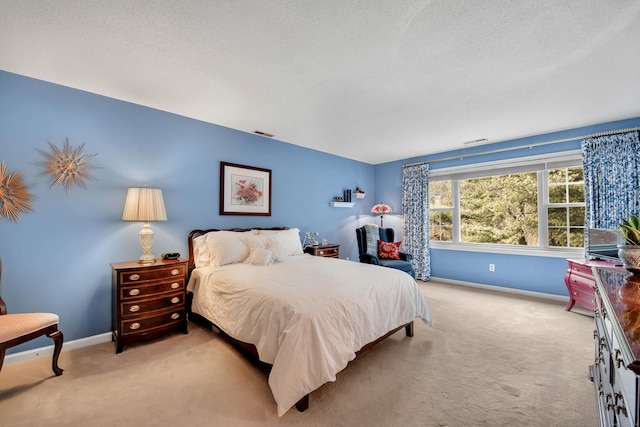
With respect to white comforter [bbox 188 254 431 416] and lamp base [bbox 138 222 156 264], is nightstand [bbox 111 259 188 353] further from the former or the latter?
white comforter [bbox 188 254 431 416]

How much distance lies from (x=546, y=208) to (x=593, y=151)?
97cm

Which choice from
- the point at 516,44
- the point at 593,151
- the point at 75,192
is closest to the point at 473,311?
the point at 593,151

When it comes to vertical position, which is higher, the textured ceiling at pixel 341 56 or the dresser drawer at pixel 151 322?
the textured ceiling at pixel 341 56

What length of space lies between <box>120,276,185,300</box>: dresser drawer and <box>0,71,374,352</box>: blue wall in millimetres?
528

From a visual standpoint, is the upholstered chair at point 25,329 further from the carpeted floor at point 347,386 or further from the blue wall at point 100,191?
the blue wall at point 100,191

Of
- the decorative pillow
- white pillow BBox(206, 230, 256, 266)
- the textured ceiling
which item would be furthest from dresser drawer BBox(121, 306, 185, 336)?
the decorative pillow

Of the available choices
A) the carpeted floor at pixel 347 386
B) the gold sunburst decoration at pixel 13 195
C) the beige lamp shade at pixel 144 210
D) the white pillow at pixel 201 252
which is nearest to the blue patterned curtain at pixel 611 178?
the carpeted floor at pixel 347 386

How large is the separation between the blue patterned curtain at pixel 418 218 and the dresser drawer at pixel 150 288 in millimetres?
4260

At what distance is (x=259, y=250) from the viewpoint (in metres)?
3.16

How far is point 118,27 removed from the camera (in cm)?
177

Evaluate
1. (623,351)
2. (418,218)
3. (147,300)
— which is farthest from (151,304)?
(418,218)

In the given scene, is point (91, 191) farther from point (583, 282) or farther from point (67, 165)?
A: point (583, 282)

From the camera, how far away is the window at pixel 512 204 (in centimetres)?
394

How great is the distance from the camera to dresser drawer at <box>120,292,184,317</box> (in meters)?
2.46
